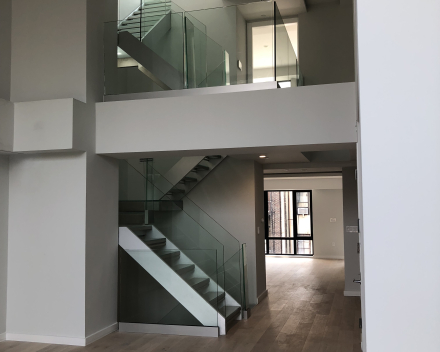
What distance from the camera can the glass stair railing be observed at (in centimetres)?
563

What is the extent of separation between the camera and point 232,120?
494 cm

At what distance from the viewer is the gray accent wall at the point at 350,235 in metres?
7.78

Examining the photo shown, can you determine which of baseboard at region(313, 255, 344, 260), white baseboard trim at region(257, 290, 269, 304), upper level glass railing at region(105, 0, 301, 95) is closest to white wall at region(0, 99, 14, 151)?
upper level glass railing at region(105, 0, 301, 95)

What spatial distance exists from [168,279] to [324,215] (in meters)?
9.84

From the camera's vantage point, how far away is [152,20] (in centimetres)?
585

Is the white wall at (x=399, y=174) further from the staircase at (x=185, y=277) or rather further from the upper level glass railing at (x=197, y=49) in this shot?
the staircase at (x=185, y=277)

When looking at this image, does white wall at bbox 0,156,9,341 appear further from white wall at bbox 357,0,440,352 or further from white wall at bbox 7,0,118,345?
white wall at bbox 357,0,440,352

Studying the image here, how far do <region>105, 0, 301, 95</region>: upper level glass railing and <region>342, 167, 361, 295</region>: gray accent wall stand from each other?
313 centimetres

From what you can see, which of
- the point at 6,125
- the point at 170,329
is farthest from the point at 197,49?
the point at 170,329

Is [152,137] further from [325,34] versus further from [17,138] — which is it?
[325,34]

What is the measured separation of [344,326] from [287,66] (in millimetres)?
3428

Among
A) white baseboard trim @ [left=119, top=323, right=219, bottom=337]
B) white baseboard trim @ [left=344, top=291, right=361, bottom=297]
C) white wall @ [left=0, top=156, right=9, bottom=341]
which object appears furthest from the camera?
white baseboard trim @ [left=344, top=291, right=361, bottom=297]

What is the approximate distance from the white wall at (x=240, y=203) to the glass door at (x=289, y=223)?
7.14 m

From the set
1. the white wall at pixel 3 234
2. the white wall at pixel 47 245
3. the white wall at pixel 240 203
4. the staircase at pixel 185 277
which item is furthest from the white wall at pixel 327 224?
the white wall at pixel 3 234
